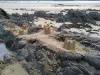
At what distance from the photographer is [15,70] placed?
19203 millimetres

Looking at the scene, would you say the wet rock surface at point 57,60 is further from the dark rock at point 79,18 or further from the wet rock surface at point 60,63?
the dark rock at point 79,18

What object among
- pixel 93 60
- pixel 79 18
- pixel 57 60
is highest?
pixel 93 60

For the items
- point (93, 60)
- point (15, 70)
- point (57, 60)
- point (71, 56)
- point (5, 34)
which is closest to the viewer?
point (93, 60)

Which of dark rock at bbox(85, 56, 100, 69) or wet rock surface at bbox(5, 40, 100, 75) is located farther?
dark rock at bbox(85, 56, 100, 69)

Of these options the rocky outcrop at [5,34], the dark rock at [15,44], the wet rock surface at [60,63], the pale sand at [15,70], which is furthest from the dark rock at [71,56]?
the rocky outcrop at [5,34]

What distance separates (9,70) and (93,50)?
6233mm

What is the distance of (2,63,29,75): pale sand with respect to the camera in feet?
60.7

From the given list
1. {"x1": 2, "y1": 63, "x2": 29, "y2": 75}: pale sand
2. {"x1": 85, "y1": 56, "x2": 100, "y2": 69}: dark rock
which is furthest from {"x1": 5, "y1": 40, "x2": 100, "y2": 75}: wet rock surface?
{"x1": 2, "y1": 63, "x2": 29, "y2": 75}: pale sand

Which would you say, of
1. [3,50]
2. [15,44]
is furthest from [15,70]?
[3,50]

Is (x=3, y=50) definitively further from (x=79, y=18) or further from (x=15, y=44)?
(x=79, y=18)

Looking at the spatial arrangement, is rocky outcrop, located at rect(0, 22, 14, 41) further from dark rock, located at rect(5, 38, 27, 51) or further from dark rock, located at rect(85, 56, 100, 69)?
dark rock, located at rect(85, 56, 100, 69)

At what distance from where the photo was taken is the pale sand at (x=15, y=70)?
18.5m

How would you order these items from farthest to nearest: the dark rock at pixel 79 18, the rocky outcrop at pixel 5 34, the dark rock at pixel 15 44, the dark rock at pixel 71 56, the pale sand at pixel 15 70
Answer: the dark rock at pixel 79 18 → the rocky outcrop at pixel 5 34 → the dark rock at pixel 15 44 → the pale sand at pixel 15 70 → the dark rock at pixel 71 56

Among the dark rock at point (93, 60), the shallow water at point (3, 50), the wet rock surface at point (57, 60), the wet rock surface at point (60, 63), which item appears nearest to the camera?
the wet rock surface at point (60, 63)
